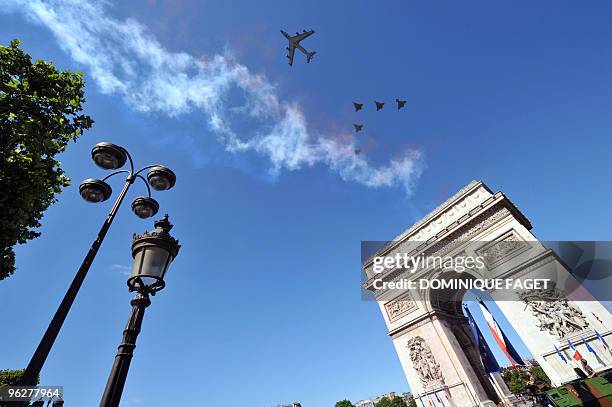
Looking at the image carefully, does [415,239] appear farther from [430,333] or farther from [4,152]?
[4,152]

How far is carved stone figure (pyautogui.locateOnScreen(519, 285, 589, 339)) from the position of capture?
1326 centimetres

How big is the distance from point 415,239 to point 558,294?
8837 mm

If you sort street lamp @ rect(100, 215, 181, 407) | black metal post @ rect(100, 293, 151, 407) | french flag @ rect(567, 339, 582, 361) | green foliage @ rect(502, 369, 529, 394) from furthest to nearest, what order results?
green foliage @ rect(502, 369, 529, 394)
french flag @ rect(567, 339, 582, 361)
street lamp @ rect(100, 215, 181, 407)
black metal post @ rect(100, 293, 151, 407)

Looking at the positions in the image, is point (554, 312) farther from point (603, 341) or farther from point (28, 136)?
point (28, 136)

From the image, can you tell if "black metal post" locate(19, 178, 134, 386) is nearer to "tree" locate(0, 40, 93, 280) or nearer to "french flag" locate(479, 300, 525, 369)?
"tree" locate(0, 40, 93, 280)

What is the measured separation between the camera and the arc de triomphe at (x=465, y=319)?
43.5 feet

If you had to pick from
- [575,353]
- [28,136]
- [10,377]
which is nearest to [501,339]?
[575,353]

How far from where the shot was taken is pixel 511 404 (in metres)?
15.6

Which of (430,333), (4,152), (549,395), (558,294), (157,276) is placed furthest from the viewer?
(430,333)

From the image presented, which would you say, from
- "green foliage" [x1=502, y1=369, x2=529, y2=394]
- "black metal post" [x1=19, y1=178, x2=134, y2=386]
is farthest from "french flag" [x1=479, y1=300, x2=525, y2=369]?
"green foliage" [x1=502, y1=369, x2=529, y2=394]

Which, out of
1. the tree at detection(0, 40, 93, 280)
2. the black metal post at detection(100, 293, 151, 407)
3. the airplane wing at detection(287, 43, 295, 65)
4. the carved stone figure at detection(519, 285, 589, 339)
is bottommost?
the black metal post at detection(100, 293, 151, 407)

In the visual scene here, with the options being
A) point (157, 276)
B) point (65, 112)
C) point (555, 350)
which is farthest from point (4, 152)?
point (555, 350)

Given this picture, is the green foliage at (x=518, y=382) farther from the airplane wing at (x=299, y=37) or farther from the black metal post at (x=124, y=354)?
the black metal post at (x=124, y=354)

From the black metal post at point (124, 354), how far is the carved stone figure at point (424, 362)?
1841 cm
